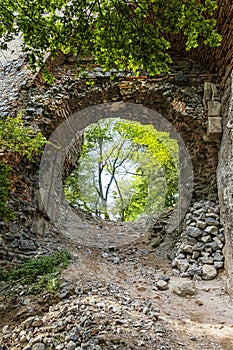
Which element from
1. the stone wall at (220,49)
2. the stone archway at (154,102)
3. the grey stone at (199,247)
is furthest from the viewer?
the stone archway at (154,102)

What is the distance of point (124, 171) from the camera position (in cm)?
1211

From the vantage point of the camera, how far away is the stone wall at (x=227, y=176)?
4023mm

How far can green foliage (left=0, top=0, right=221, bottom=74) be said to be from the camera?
2283 millimetres

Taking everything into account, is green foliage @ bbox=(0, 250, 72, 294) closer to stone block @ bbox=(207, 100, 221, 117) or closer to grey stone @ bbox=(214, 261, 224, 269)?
grey stone @ bbox=(214, 261, 224, 269)

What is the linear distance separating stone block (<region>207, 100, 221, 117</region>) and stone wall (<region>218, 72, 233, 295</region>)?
102 millimetres

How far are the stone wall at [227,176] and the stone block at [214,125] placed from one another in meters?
0.10

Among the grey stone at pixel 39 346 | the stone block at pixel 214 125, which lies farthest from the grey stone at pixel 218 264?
the grey stone at pixel 39 346

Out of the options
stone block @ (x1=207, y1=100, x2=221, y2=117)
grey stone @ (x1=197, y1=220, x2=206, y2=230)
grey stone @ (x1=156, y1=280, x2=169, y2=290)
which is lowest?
grey stone @ (x1=156, y1=280, x2=169, y2=290)

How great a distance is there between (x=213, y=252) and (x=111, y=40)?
3548mm

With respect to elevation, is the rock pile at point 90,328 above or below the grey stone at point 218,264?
below

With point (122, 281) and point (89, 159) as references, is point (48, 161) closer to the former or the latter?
point (122, 281)

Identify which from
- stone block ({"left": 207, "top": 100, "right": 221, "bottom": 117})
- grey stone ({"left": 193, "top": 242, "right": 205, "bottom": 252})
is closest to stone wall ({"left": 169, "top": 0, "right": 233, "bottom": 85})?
stone block ({"left": 207, "top": 100, "right": 221, "bottom": 117})

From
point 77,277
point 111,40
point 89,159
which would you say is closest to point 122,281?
point 77,277

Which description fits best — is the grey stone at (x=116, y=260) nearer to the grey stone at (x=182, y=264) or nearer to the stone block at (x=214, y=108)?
the grey stone at (x=182, y=264)
